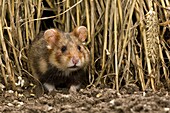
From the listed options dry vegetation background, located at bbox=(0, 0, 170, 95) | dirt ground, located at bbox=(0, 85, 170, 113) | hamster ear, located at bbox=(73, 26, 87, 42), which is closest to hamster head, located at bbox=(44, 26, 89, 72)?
hamster ear, located at bbox=(73, 26, 87, 42)

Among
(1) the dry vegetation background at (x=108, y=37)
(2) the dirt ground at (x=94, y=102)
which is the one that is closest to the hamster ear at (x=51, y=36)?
(1) the dry vegetation background at (x=108, y=37)

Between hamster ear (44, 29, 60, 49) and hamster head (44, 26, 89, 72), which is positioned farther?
hamster ear (44, 29, 60, 49)

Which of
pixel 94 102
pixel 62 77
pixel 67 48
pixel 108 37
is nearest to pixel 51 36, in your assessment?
pixel 67 48

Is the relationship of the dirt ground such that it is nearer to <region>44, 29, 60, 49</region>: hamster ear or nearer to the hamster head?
the hamster head

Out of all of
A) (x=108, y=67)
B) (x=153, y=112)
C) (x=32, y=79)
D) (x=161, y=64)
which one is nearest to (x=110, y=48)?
(x=108, y=67)

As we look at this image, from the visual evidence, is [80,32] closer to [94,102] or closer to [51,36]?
[51,36]
